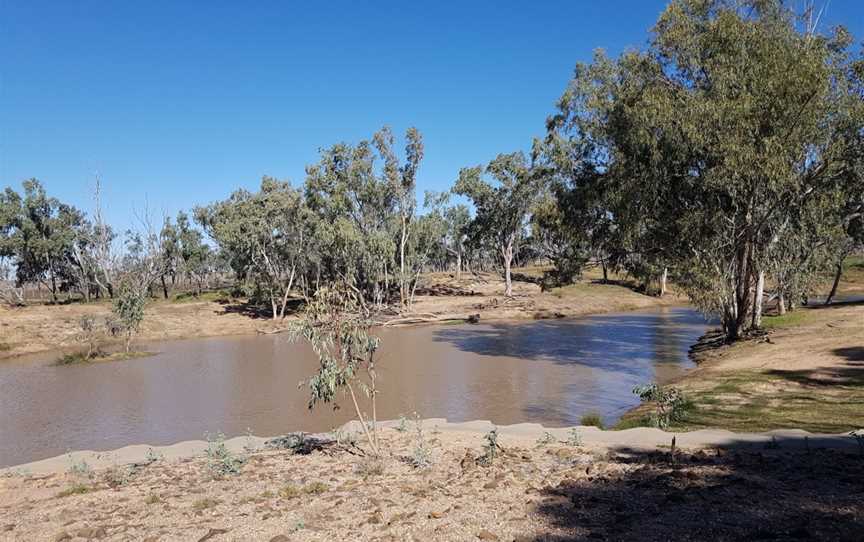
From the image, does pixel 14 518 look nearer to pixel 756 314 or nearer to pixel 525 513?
pixel 525 513

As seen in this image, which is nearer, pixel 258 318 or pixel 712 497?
pixel 712 497

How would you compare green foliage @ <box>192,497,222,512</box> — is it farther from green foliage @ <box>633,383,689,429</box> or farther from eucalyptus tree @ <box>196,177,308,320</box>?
eucalyptus tree @ <box>196,177,308,320</box>

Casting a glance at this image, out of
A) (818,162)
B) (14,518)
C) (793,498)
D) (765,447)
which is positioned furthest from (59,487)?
(818,162)

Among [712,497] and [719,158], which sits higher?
[719,158]

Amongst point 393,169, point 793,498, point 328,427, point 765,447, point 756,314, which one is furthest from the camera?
point 393,169

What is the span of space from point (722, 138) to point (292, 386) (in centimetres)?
1687

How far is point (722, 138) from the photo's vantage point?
18656 millimetres

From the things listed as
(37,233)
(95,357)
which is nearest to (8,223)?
(37,233)

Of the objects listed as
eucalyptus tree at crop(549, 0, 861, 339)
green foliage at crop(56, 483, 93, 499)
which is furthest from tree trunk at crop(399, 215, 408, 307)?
green foliage at crop(56, 483, 93, 499)

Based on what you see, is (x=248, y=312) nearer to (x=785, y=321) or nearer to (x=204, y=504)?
(x=785, y=321)

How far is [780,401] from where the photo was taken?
41.8 ft

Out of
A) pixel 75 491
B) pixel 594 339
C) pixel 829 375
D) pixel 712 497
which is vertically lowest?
pixel 594 339

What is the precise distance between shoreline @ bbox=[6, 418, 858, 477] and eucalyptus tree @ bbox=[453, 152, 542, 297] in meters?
41.8

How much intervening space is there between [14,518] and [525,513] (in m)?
6.31
